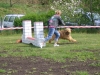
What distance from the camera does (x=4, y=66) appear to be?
35.9 ft

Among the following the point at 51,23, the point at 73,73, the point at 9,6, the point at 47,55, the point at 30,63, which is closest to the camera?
the point at 73,73

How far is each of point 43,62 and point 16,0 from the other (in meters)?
36.2

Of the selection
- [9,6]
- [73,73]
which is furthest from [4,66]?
[9,6]

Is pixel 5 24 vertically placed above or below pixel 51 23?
below

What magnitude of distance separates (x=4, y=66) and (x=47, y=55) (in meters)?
2.66

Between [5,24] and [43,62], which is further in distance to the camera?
[5,24]

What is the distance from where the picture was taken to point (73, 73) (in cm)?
972

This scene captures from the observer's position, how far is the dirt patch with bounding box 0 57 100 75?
9930 mm

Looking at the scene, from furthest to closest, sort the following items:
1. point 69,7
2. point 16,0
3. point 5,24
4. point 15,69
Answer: point 16,0, point 5,24, point 69,7, point 15,69

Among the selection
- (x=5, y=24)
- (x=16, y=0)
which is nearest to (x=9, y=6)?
(x=16, y=0)

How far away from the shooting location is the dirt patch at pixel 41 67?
32.6 ft

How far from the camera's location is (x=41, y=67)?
1078cm

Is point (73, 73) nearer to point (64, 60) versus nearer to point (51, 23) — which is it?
point (64, 60)

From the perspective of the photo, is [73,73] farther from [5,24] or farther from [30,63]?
[5,24]
